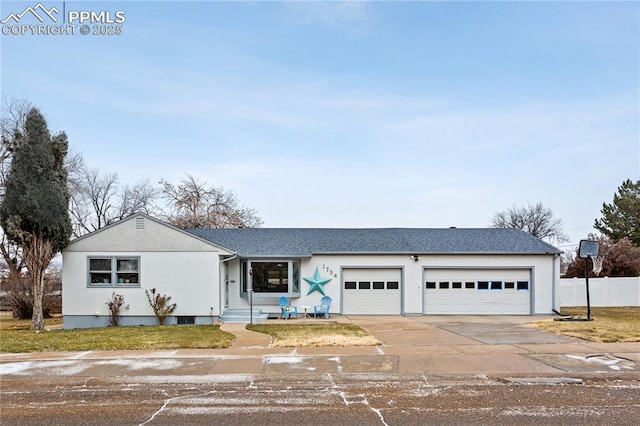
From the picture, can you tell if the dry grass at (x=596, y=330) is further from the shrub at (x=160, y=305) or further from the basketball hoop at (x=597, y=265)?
the basketball hoop at (x=597, y=265)

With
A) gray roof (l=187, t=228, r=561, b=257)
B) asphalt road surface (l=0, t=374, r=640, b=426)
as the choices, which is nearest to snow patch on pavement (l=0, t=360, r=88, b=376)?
asphalt road surface (l=0, t=374, r=640, b=426)

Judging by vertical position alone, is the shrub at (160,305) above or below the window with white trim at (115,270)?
below

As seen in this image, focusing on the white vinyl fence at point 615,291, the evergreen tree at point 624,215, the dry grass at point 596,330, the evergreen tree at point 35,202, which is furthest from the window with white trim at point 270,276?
the evergreen tree at point 624,215

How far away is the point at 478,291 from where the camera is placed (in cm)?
2195

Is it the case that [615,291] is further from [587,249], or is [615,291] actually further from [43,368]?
[43,368]

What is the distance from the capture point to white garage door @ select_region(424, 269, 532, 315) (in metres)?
21.9

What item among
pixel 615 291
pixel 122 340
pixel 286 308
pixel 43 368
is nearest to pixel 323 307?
pixel 286 308

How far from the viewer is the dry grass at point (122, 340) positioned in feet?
39.9

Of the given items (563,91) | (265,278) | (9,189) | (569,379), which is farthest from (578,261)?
(9,189)

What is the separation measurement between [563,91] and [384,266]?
9.83 meters

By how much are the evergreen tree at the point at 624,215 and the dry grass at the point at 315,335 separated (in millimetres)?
38521

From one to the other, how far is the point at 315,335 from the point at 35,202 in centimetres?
1104

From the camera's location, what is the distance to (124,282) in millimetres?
19344

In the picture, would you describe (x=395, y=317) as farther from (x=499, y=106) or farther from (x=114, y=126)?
(x=114, y=126)
